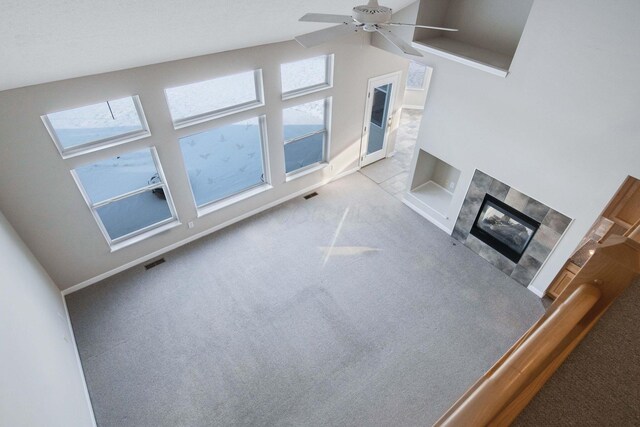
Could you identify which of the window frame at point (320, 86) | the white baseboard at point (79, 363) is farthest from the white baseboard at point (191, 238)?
the window frame at point (320, 86)

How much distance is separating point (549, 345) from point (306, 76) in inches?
235

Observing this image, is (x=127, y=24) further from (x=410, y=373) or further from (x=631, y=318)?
(x=410, y=373)

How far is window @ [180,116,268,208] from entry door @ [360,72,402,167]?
2293 millimetres

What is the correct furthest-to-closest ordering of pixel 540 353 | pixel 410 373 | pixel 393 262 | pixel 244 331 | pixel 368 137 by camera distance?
pixel 368 137, pixel 393 262, pixel 244 331, pixel 410 373, pixel 540 353

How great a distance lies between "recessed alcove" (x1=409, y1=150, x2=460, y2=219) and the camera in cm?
663

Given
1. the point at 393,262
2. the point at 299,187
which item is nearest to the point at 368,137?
the point at 299,187

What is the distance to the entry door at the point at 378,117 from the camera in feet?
23.1

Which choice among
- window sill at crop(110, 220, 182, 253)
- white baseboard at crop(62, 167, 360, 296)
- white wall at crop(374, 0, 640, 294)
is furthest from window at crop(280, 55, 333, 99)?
window sill at crop(110, 220, 182, 253)

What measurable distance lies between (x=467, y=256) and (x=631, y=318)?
5.25m

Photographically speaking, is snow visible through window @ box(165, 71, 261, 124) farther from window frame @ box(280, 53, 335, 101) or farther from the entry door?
the entry door

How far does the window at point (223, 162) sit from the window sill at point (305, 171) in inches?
20.5

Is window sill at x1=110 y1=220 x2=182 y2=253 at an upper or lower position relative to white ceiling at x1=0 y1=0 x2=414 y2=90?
lower

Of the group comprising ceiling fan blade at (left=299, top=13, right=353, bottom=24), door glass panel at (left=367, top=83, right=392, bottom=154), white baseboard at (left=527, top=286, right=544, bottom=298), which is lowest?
white baseboard at (left=527, top=286, right=544, bottom=298)

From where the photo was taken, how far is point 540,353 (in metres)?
0.85
